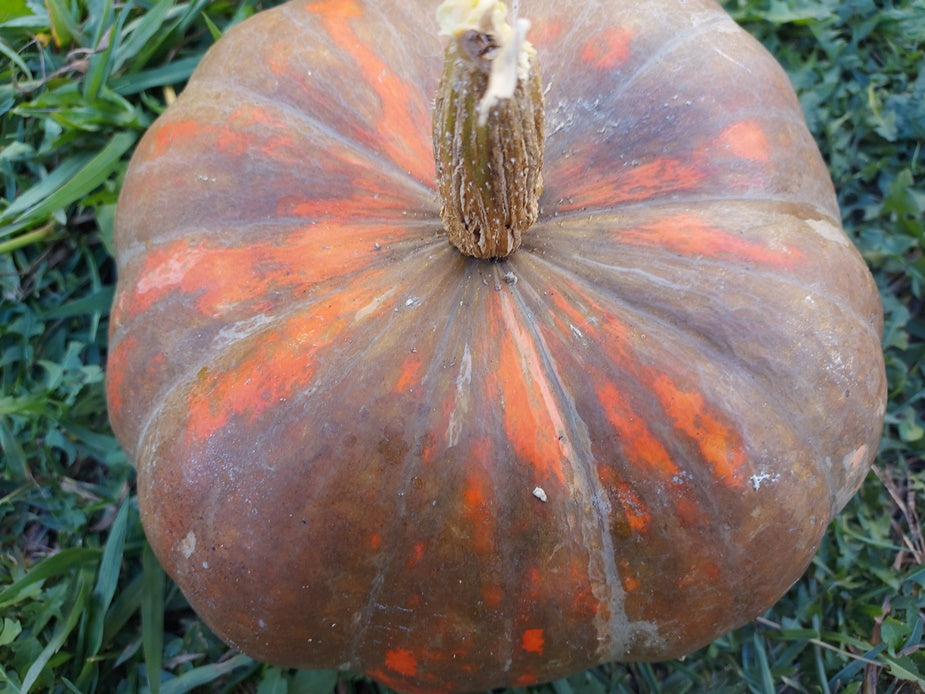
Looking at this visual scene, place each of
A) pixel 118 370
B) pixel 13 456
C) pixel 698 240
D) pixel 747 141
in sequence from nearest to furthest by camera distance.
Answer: pixel 698 240
pixel 747 141
pixel 118 370
pixel 13 456

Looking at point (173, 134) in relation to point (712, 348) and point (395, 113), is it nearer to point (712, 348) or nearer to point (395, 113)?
point (395, 113)

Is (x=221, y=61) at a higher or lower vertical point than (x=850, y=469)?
higher

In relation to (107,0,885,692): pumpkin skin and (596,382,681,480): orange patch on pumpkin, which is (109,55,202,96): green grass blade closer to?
(107,0,885,692): pumpkin skin

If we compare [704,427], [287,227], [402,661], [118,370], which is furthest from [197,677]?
[704,427]

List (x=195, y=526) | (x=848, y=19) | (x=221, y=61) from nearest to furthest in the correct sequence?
(x=195, y=526) < (x=221, y=61) < (x=848, y=19)

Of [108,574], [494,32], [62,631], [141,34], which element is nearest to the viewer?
[494,32]

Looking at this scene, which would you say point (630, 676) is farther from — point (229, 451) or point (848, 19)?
point (848, 19)

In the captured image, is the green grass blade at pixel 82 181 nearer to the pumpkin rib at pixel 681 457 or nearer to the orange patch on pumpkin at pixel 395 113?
the orange patch on pumpkin at pixel 395 113

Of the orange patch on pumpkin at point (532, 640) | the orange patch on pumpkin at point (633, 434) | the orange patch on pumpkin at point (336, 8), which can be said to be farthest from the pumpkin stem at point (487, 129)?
the orange patch on pumpkin at point (532, 640)

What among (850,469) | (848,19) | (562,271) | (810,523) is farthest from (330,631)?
(848,19)
